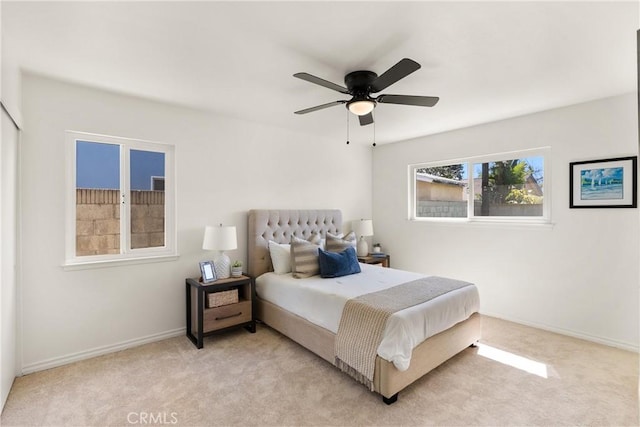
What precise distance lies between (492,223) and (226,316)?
11.2 feet

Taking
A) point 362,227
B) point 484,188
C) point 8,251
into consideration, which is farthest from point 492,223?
point 8,251

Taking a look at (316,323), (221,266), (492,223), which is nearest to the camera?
(316,323)

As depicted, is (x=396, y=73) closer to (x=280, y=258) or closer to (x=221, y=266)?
(x=280, y=258)

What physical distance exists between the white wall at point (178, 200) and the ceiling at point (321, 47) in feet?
0.96

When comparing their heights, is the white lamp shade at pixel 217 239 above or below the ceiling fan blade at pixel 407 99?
below

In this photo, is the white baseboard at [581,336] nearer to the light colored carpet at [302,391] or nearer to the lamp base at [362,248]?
the light colored carpet at [302,391]

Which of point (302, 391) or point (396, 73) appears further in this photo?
point (302, 391)

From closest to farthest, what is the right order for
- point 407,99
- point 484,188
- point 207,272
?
point 407,99, point 207,272, point 484,188

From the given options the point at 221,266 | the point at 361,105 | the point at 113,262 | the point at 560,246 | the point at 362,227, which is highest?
the point at 361,105

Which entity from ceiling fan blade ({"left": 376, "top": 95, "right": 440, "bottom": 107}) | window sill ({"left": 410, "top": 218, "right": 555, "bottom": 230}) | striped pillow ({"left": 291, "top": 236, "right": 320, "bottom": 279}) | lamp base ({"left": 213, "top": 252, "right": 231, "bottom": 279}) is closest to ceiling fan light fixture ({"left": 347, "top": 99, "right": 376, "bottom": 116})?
ceiling fan blade ({"left": 376, "top": 95, "right": 440, "bottom": 107})

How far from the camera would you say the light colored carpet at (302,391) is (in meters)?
2.01

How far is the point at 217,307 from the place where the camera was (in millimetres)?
3131

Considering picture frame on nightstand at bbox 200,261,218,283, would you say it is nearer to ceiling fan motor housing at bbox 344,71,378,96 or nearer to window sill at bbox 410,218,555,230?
ceiling fan motor housing at bbox 344,71,378,96

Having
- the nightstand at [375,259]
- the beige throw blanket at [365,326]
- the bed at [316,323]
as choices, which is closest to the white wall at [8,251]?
the bed at [316,323]
